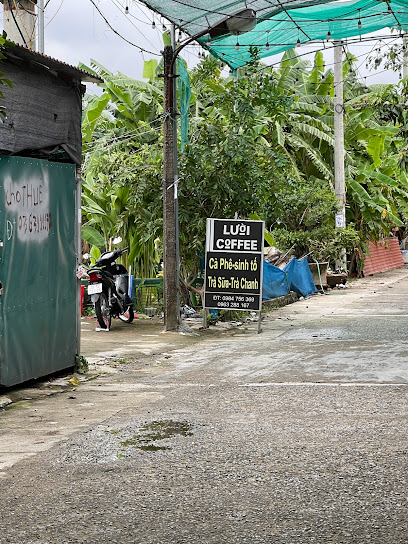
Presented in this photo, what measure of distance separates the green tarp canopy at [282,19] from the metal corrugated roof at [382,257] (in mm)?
16656

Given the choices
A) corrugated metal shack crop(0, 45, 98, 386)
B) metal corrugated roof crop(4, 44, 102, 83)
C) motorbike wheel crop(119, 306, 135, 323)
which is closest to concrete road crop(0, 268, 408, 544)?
corrugated metal shack crop(0, 45, 98, 386)

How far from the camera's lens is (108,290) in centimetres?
1480

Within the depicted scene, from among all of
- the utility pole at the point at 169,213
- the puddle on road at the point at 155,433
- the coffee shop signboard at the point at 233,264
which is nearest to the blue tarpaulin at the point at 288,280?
the coffee shop signboard at the point at 233,264

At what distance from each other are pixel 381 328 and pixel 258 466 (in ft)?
30.6

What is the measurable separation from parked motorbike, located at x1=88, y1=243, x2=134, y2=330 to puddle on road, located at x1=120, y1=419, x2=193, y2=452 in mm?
7492

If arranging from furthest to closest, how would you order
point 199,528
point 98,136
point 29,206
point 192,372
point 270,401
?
point 98,136 < point 192,372 < point 29,206 < point 270,401 < point 199,528

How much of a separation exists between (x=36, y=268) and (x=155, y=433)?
10.1 feet

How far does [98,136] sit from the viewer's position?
25453mm

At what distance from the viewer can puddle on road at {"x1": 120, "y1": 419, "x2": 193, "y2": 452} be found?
628cm

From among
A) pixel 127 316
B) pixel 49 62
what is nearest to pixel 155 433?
pixel 49 62

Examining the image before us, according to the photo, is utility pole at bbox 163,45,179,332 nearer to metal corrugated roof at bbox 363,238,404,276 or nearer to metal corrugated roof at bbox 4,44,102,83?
metal corrugated roof at bbox 4,44,102,83

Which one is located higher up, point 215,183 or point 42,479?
Answer: point 215,183

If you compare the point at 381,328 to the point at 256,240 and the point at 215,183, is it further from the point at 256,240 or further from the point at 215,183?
the point at 215,183

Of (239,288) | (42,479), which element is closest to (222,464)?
(42,479)
